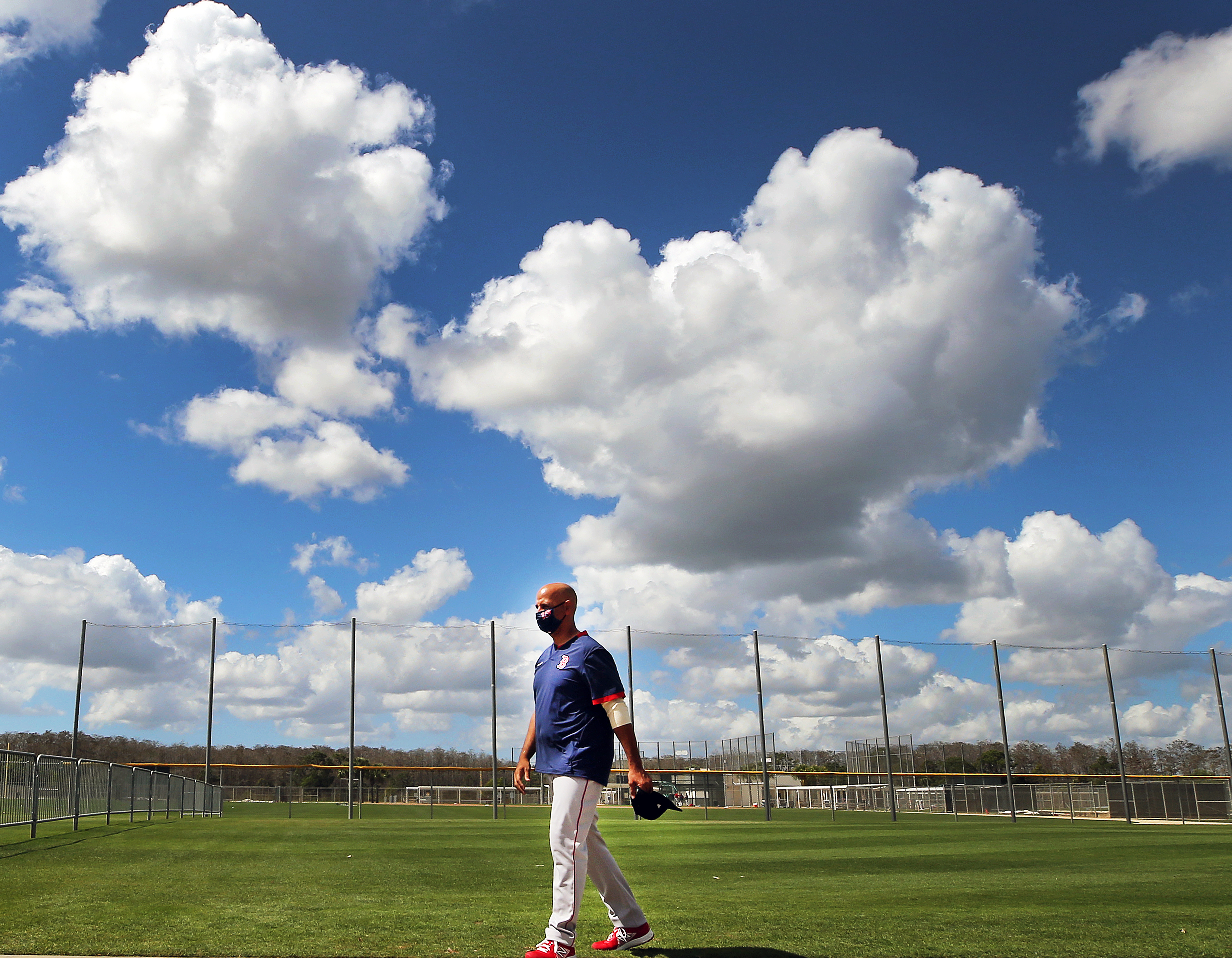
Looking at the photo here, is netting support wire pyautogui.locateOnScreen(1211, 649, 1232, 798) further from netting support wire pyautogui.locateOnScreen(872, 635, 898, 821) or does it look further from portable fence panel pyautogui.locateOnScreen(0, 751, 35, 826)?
portable fence panel pyautogui.locateOnScreen(0, 751, 35, 826)

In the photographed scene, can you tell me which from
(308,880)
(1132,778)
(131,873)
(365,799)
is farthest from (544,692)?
(365,799)

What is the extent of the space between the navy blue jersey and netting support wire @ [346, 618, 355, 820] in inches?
1139

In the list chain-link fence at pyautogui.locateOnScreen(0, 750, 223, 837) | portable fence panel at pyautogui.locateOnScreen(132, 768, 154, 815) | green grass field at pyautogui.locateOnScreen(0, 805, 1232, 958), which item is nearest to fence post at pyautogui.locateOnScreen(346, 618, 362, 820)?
chain-link fence at pyautogui.locateOnScreen(0, 750, 223, 837)

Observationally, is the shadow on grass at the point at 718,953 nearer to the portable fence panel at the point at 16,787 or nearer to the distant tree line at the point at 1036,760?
the portable fence panel at the point at 16,787

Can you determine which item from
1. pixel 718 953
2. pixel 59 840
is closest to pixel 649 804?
pixel 718 953

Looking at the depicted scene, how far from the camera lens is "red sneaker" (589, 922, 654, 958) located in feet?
15.2

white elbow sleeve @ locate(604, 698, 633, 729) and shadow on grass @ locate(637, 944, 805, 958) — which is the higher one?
white elbow sleeve @ locate(604, 698, 633, 729)

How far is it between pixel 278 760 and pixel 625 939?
1687 inches

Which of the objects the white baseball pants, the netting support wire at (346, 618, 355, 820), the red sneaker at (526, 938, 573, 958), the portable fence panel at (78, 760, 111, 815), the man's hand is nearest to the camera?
the red sneaker at (526, 938, 573, 958)

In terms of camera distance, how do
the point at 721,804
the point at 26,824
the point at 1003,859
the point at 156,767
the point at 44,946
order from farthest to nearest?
the point at 721,804 → the point at 156,767 → the point at 26,824 → the point at 1003,859 → the point at 44,946

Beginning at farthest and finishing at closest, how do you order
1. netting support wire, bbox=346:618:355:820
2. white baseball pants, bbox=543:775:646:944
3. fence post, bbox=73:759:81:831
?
netting support wire, bbox=346:618:355:820, fence post, bbox=73:759:81:831, white baseball pants, bbox=543:775:646:944

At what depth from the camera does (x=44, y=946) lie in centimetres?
477

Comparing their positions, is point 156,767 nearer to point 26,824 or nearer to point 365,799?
point 365,799

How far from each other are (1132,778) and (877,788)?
32.3 feet
